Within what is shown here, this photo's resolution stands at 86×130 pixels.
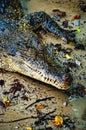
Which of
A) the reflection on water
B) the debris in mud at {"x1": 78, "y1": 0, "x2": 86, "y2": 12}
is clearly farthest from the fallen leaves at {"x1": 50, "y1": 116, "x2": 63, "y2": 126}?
the debris in mud at {"x1": 78, "y1": 0, "x2": 86, "y2": 12}

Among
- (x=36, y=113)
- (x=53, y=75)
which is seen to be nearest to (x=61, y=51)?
(x=53, y=75)

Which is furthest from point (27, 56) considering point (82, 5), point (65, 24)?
point (82, 5)

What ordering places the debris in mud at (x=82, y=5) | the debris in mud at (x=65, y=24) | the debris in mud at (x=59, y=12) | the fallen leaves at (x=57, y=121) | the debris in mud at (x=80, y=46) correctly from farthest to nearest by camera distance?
1. the debris in mud at (x=82, y=5)
2. the debris in mud at (x=59, y=12)
3. the debris in mud at (x=65, y=24)
4. the debris in mud at (x=80, y=46)
5. the fallen leaves at (x=57, y=121)

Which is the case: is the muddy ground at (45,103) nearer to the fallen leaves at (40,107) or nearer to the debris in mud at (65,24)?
the fallen leaves at (40,107)

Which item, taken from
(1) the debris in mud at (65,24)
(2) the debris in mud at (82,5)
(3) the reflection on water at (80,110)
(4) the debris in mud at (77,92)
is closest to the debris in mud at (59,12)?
(1) the debris in mud at (65,24)

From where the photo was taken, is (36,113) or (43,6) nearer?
(36,113)

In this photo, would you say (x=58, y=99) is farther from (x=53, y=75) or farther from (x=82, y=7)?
(x=82, y=7)

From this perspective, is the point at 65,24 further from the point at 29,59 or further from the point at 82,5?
the point at 29,59
